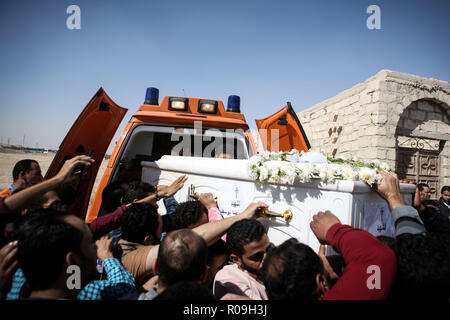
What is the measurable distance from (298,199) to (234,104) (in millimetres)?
2737

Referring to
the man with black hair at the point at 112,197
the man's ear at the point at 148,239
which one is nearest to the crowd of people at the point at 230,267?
the man's ear at the point at 148,239

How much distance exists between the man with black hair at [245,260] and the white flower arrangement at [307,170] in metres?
0.45

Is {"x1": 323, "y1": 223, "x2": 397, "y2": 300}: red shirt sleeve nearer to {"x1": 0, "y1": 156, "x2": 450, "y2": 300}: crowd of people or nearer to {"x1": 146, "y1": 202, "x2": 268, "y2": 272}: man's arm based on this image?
{"x1": 0, "y1": 156, "x2": 450, "y2": 300}: crowd of people

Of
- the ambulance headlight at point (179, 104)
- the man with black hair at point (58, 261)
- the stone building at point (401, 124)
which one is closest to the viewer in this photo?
the man with black hair at point (58, 261)

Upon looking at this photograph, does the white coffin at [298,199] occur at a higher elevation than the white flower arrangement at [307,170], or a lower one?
lower

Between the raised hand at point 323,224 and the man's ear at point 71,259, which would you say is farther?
the raised hand at point 323,224

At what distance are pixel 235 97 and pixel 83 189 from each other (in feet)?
8.99

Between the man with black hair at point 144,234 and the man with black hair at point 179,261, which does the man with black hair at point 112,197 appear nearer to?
the man with black hair at point 144,234

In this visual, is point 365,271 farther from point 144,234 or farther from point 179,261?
point 144,234

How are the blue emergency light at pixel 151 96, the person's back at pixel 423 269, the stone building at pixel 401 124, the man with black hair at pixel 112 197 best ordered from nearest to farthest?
the person's back at pixel 423 269
the man with black hair at pixel 112 197
the blue emergency light at pixel 151 96
the stone building at pixel 401 124

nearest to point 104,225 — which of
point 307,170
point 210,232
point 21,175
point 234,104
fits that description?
point 210,232

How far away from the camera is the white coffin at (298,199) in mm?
1706

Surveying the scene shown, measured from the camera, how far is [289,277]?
3.84 feet

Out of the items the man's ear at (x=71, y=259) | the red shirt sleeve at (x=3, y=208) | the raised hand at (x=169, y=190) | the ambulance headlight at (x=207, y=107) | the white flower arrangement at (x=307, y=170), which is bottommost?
the man's ear at (x=71, y=259)
